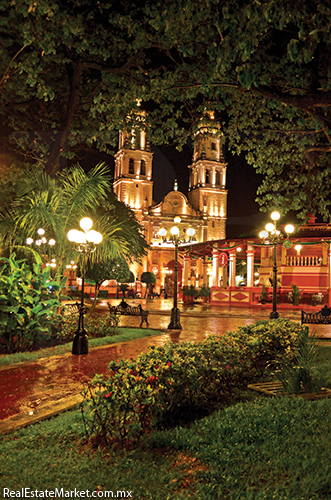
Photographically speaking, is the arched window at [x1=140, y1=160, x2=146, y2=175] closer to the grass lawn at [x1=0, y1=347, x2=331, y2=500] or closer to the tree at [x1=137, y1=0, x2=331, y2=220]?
the tree at [x1=137, y1=0, x2=331, y2=220]

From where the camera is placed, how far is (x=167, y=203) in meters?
72.1

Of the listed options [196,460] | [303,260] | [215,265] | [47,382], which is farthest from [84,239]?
[215,265]

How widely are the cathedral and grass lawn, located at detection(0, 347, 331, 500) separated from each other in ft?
196

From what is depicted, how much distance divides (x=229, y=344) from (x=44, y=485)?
4038 millimetres

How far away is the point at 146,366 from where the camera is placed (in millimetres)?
4461

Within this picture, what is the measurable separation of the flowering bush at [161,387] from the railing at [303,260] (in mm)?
27754

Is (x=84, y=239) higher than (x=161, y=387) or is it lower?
higher

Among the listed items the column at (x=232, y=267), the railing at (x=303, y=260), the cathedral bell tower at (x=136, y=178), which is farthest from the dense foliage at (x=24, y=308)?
the cathedral bell tower at (x=136, y=178)

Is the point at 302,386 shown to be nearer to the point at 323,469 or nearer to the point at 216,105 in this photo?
the point at 323,469

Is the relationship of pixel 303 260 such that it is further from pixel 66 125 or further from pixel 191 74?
pixel 191 74

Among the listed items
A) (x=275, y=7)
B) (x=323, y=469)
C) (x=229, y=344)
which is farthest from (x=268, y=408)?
(x=275, y=7)

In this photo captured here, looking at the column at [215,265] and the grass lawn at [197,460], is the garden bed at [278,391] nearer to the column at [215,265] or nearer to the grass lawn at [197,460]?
the grass lawn at [197,460]

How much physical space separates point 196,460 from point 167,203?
6941 cm

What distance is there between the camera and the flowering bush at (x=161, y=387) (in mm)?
3852
